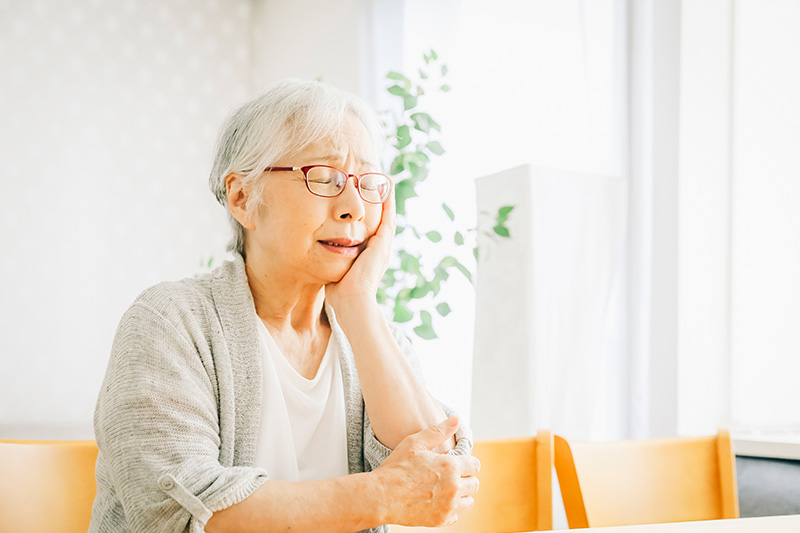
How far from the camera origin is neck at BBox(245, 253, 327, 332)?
1214mm

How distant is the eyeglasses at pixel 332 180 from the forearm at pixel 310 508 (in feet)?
1.66

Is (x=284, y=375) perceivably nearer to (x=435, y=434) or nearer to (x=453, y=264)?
(x=435, y=434)

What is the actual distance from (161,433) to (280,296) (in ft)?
1.21

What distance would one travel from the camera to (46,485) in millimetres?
1209

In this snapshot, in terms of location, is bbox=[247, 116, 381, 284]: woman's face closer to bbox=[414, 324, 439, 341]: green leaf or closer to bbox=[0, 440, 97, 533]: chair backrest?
bbox=[0, 440, 97, 533]: chair backrest

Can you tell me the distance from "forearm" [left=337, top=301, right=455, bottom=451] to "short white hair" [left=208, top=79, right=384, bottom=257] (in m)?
0.29

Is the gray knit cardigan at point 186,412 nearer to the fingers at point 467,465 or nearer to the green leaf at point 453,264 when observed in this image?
the fingers at point 467,465

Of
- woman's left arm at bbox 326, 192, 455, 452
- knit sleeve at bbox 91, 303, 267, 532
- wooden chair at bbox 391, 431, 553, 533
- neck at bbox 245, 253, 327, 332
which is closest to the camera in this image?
knit sleeve at bbox 91, 303, 267, 532

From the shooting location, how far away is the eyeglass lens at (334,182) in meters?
1.15

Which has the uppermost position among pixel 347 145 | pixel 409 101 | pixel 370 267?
pixel 409 101

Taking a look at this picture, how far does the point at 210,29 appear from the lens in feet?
10.2

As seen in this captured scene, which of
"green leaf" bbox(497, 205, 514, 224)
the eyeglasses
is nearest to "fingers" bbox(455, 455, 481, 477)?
the eyeglasses

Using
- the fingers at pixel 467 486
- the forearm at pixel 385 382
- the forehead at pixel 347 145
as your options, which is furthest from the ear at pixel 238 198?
the fingers at pixel 467 486

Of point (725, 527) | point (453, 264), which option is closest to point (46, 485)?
point (725, 527)
